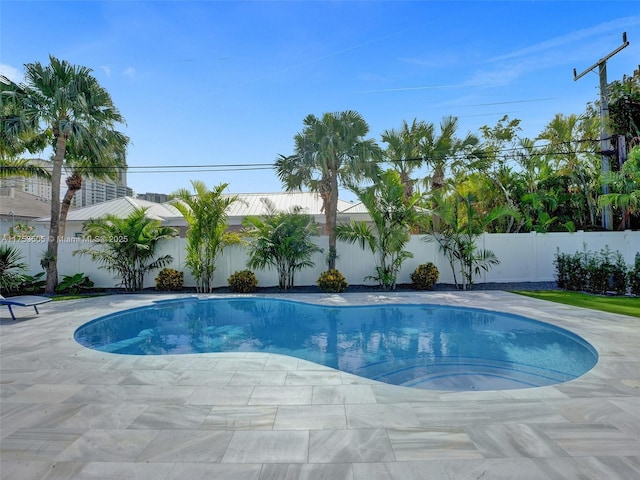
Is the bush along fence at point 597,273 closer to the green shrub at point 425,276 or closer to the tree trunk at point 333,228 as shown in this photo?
the green shrub at point 425,276

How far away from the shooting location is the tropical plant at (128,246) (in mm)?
11281

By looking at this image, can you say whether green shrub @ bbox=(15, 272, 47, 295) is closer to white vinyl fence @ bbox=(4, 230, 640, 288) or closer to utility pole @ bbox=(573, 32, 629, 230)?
white vinyl fence @ bbox=(4, 230, 640, 288)

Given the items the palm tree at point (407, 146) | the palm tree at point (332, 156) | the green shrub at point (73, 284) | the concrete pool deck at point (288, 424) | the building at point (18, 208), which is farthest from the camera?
the building at point (18, 208)

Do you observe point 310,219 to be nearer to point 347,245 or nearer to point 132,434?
point 347,245

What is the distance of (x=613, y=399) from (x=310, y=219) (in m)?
9.04

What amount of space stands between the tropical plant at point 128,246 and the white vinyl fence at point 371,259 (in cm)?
35

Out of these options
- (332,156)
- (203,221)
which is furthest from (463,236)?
(203,221)

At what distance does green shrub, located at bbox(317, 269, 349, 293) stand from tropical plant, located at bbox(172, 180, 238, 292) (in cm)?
351

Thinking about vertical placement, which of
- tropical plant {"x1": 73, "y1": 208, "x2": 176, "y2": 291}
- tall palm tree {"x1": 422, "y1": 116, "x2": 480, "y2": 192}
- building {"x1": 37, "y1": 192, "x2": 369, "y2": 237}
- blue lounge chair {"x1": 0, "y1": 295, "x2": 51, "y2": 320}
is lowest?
blue lounge chair {"x1": 0, "y1": 295, "x2": 51, "y2": 320}


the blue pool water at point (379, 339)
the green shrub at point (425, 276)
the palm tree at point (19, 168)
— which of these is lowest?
the blue pool water at point (379, 339)

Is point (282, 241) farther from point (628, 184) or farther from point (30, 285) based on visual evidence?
point (628, 184)

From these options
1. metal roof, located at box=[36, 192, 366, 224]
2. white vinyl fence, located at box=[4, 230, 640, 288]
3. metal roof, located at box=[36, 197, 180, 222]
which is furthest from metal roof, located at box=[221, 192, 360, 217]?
white vinyl fence, located at box=[4, 230, 640, 288]

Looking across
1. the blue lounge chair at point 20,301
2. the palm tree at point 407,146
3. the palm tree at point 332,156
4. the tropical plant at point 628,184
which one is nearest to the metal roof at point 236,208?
the palm tree at point 407,146

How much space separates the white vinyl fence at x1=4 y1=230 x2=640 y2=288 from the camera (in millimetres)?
12062
